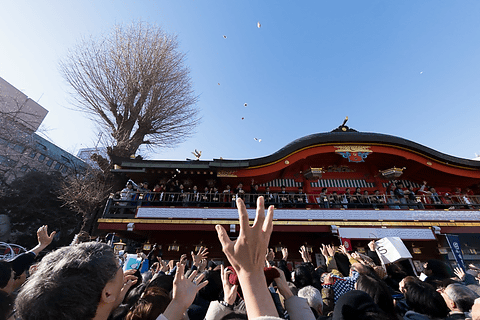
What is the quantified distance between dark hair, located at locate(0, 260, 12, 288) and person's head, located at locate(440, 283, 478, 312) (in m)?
4.71

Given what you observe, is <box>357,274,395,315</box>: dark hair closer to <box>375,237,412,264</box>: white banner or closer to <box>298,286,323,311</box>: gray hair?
<box>298,286,323,311</box>: gray hair

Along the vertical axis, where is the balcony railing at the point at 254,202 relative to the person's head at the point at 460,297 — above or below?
above

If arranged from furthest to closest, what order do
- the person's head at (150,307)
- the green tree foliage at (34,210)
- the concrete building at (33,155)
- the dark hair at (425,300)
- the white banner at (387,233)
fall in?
the concrete building at (33,155) < the green tree foliage at (34,210) < the white banner at (387,233) < the dark hair at (425,300) < the person's head at (150,307)

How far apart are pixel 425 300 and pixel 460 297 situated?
0.40 metres

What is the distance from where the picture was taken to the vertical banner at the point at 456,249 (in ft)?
25.9

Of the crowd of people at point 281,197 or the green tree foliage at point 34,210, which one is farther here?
the green tree foliage at point 34,210

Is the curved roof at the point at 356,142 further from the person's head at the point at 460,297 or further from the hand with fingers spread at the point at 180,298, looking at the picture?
the hand with fingers spread at the point at 180,298

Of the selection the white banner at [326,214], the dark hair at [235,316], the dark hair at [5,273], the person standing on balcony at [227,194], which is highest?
the person standing on balcony at [227,194]

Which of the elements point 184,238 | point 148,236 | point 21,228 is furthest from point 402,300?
point 21,228

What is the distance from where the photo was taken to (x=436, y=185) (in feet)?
40.0

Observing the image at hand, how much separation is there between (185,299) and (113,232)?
30.4 feet

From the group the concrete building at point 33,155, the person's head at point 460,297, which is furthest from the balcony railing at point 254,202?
the concrete building at point 33,155

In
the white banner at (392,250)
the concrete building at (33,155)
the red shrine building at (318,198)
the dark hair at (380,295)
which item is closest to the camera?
the dark hair at (380,295)

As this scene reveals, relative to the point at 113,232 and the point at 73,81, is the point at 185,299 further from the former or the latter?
the point at 73,81
